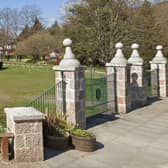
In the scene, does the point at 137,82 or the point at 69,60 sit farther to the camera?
the point at 137,82

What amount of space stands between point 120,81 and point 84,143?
4.68m

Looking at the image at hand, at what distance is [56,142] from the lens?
290 inches

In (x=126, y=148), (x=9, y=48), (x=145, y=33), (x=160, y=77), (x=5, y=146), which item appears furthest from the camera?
(x=9, y=48)

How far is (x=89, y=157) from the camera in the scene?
712 cm

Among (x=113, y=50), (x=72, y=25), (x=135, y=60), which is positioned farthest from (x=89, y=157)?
(x=72, y=25)

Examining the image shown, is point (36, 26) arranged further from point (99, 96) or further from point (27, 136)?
point (27, 136)

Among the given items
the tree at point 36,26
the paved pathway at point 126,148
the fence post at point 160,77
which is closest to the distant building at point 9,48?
the tree at point 36,26

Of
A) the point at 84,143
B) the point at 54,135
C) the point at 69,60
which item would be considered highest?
the point at 69,60

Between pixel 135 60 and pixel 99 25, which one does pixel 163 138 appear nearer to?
pixel 135 60

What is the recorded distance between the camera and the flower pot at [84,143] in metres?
7.38

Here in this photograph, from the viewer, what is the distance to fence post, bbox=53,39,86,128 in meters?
8.94

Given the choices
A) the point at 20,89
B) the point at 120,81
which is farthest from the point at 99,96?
the point at 20,89

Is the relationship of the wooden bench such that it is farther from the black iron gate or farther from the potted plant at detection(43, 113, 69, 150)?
the black iron gate

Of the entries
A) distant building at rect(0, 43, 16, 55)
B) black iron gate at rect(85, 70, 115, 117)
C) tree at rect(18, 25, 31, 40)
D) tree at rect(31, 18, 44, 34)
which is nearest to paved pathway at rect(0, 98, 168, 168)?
black iron gate at rect(85, 70, 115, 117)
